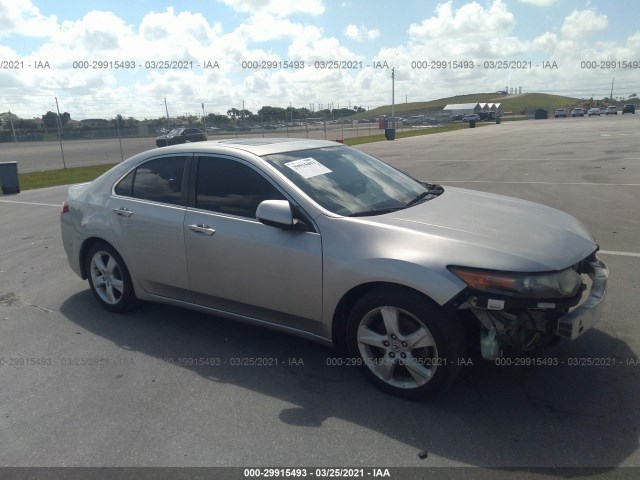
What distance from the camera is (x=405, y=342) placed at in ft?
10.7

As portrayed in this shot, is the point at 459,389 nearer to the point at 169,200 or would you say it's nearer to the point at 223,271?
the point at 223,271

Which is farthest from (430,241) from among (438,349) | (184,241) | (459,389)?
(184,241)

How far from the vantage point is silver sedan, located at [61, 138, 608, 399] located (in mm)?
3100

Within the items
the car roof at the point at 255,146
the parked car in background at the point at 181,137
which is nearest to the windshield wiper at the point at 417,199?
the car roof at the point at 255,146

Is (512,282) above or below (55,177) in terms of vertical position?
above

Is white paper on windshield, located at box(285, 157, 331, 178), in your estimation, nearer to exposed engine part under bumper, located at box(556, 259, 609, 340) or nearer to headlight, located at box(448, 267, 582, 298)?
headlight, located at box(448, 267, 582, 298)

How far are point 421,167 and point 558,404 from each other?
13862 mm

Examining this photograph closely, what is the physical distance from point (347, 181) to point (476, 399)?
1.85 meters

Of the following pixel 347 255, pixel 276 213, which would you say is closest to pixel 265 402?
pixel 347 255

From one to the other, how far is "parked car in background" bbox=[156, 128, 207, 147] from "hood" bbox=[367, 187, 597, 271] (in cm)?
2709

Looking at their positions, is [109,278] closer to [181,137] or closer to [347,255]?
[347,255]

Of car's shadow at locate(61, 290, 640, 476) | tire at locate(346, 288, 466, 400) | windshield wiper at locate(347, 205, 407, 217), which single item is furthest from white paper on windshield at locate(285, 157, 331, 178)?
car's shadow at locate(61, 290, 640, 476)

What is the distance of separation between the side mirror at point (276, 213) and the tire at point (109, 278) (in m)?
1.83

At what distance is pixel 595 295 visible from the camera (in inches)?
132
